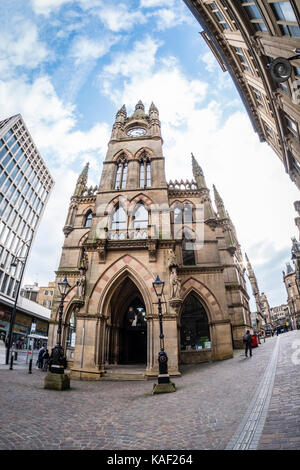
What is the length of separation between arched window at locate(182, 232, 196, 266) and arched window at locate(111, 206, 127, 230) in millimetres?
5961

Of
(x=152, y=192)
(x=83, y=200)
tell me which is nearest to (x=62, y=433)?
(x=152, y=192)

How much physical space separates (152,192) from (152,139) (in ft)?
23.0

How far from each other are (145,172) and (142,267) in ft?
31.2

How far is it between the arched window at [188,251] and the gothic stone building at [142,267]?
9 cm

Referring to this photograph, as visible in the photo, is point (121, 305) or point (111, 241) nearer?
point (111, 241)

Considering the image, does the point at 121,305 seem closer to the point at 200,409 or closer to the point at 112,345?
the point at 112,345

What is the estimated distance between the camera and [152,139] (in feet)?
75.9

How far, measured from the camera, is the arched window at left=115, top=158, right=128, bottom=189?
2085cm

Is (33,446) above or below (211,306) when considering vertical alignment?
below

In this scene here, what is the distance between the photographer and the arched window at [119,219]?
18516 mm

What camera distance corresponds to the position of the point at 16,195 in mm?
43250

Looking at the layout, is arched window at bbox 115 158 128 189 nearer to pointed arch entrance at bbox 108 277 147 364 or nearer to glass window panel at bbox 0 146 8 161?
pointed arch entrance at bbox 108 277 147 364

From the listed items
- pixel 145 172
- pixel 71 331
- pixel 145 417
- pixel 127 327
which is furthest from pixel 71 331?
pixel 145 417

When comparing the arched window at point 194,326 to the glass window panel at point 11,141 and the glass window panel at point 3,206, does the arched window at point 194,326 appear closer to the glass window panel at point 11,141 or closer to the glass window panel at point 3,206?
the glass window panel at point 3,206
